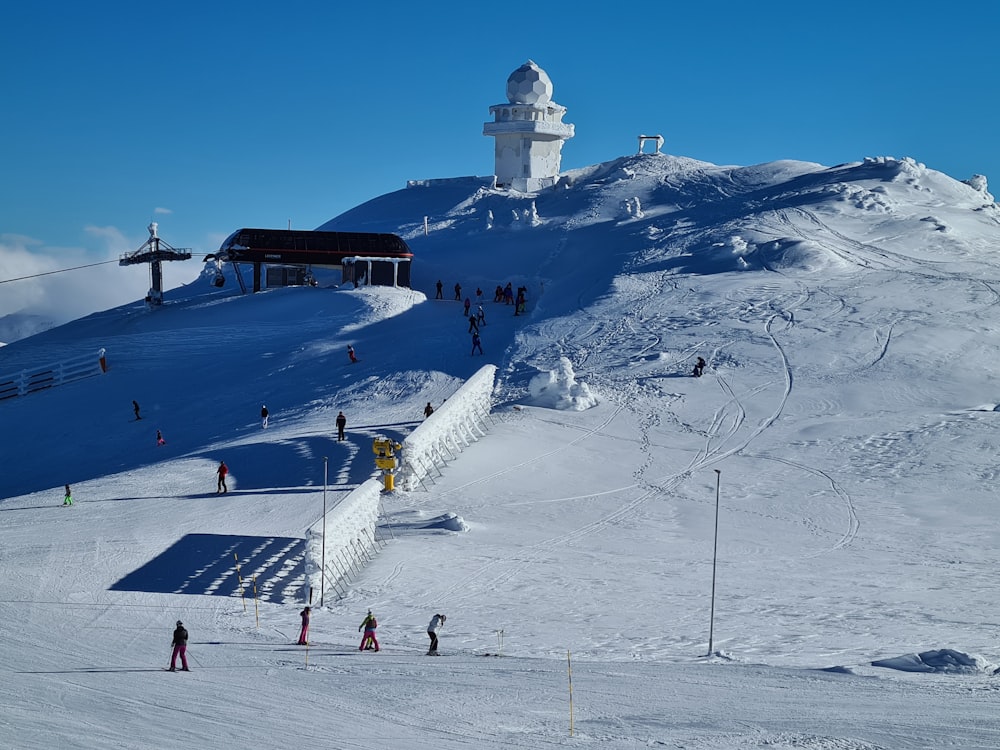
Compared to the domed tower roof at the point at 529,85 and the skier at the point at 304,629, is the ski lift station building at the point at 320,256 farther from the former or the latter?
the skier at the point at 304,629

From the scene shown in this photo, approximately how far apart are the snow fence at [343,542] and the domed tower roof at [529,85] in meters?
58.7

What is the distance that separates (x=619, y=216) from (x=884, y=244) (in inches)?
675

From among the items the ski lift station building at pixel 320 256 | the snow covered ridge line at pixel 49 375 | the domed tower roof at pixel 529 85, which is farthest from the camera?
the domed tower roof at pixel 529 85

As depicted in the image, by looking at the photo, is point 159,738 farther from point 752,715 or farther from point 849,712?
point 849,712

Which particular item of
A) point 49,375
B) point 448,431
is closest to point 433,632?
point 448,431

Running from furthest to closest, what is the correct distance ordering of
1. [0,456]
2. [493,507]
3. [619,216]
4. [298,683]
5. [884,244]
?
[619,216] < [884,244] < [0,456] < [493,507] < [298,683]

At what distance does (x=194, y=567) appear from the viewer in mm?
23250

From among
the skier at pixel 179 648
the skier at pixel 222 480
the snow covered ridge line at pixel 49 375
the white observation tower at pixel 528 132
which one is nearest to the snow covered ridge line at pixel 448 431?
the skier at pixel 222 480

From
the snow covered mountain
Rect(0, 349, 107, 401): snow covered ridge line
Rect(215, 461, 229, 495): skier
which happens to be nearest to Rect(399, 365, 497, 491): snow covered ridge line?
the snow covered mountain

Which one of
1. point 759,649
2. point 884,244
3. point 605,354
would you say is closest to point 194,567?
point 759,649

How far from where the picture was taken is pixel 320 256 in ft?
191

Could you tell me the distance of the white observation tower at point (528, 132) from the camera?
262ft

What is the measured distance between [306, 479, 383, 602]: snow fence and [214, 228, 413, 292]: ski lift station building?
106 ft

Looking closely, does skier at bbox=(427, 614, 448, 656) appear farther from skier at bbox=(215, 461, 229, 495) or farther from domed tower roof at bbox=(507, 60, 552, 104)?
domed tower roof at bbox=(507, 60, 552, 104)
